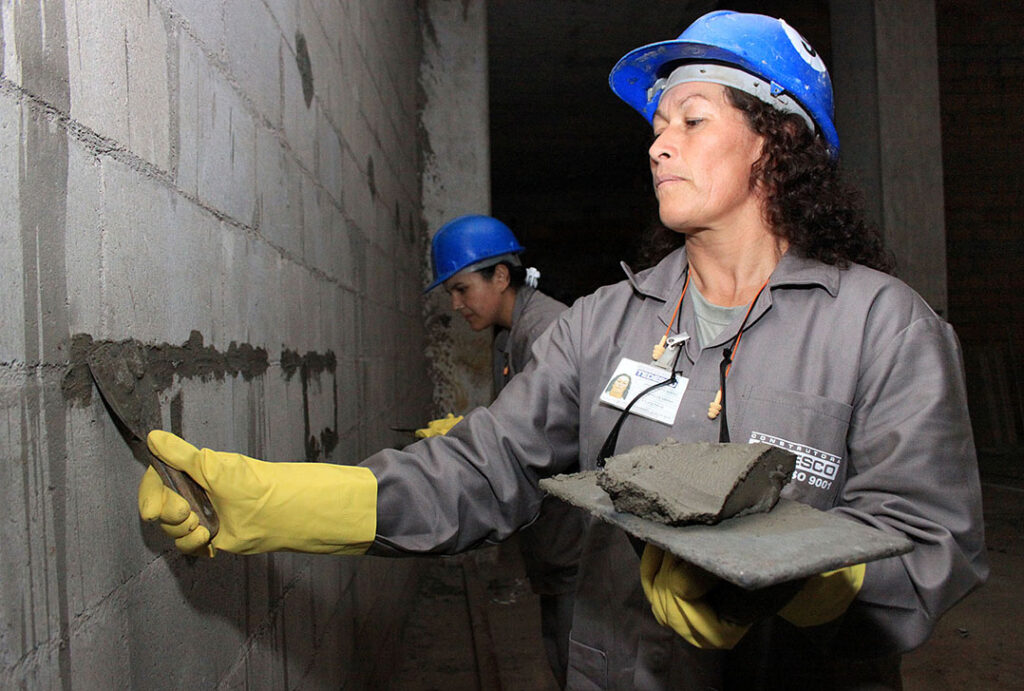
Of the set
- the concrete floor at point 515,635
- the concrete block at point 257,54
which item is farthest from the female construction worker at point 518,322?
the concrete block at point 257,54

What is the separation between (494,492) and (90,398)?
81 cm

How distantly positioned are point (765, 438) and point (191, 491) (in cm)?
103

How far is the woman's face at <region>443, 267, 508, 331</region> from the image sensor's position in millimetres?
3694

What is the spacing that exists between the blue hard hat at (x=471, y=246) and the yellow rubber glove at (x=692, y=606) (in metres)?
2.67

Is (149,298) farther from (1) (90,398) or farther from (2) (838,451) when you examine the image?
(2) (838,451)

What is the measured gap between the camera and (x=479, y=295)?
372cm

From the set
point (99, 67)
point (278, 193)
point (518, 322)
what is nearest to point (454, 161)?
point (518, 322)

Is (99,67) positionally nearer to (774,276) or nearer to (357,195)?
(774,276)

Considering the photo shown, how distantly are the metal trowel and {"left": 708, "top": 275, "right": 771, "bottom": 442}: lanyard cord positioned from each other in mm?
936

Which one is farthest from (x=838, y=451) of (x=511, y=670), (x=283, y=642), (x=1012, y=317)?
(x=1012, y=317)

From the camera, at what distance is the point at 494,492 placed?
5.29ft

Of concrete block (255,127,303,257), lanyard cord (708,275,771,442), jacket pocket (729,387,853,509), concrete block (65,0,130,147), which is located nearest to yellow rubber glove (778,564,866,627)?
jacket pocket (729,387,853,509)

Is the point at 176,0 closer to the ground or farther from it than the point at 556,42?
closer to the ground

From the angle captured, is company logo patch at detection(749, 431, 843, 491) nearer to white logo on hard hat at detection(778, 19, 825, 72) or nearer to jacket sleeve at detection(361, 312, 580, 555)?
jacket sleeve at detection(361, 312, 580, 555)
